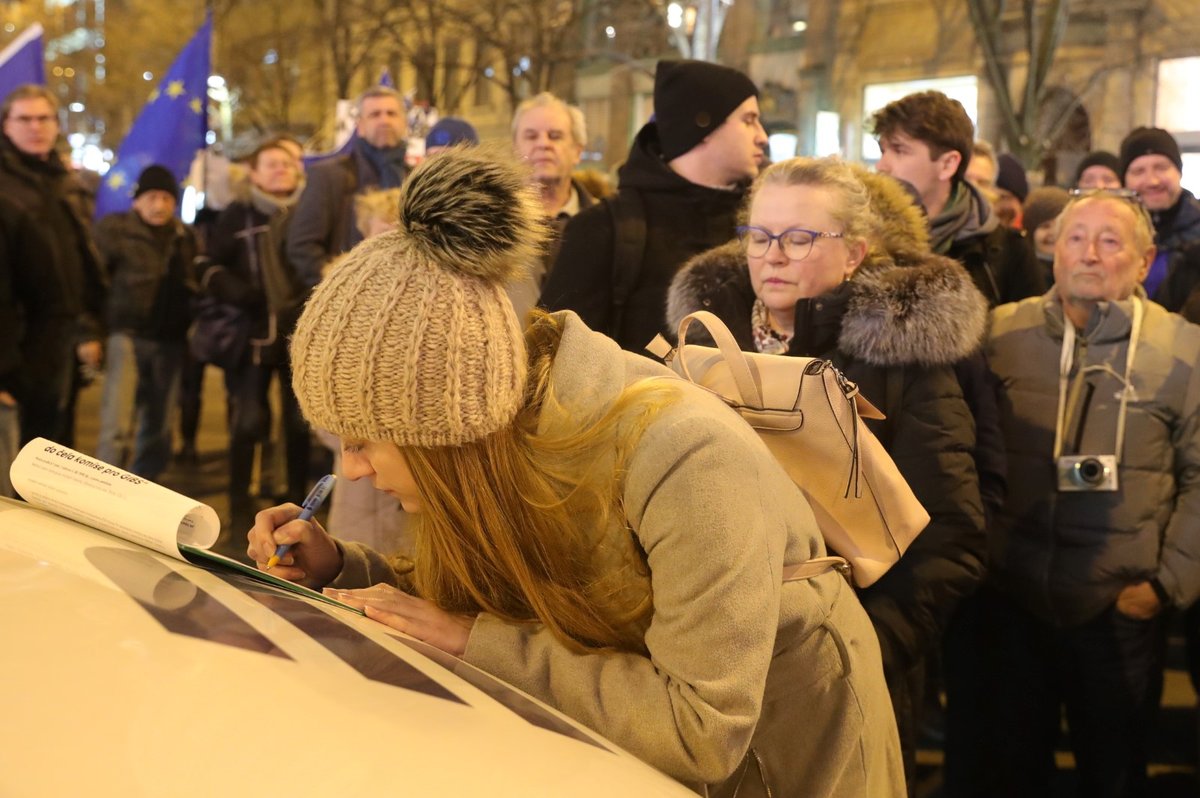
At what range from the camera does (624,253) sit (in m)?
4.32

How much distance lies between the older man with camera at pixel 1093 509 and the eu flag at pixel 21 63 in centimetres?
785

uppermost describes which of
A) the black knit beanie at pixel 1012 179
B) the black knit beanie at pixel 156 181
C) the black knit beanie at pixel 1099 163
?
the black knit beanie at pixel 156 181

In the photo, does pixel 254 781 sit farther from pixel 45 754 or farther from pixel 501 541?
pixel 501 541

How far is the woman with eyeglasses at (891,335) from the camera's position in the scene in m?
3.14

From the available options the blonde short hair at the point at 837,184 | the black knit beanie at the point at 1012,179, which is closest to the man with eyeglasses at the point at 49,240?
the blonde short hair at the point at 837,184

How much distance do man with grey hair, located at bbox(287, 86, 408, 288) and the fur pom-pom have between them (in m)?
5.14

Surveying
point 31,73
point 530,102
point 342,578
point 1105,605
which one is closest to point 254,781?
point 342,578

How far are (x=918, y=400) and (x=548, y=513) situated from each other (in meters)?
1.56

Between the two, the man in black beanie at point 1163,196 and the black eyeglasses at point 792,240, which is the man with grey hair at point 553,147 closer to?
the black eyeglasses at point 792,240

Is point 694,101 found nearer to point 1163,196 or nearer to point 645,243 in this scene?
point 645,243

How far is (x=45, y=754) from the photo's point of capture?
1370mm

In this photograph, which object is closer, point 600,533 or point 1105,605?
point 600,533

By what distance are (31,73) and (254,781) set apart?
9.49 m

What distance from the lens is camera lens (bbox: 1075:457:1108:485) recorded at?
3.98 meters
